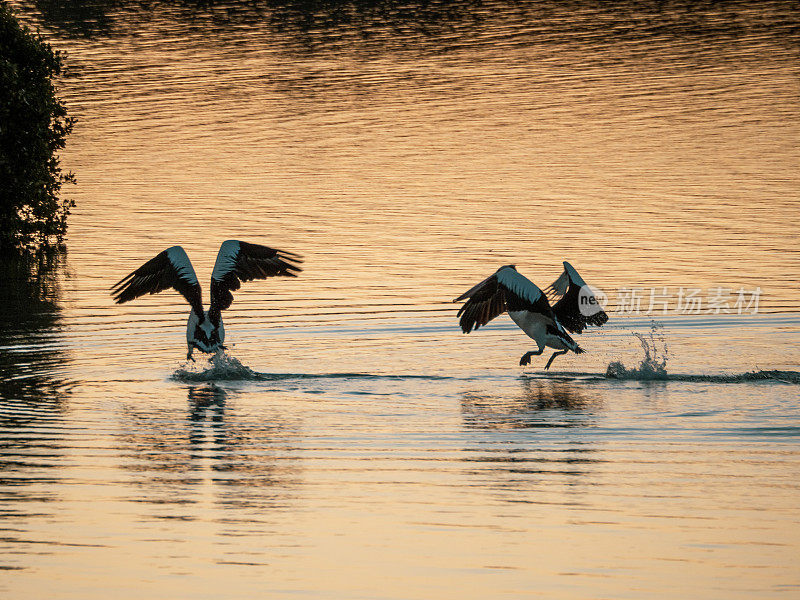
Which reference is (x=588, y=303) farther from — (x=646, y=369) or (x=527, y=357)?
(x=646, y=369)

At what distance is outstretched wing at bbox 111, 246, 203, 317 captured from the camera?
14391mm

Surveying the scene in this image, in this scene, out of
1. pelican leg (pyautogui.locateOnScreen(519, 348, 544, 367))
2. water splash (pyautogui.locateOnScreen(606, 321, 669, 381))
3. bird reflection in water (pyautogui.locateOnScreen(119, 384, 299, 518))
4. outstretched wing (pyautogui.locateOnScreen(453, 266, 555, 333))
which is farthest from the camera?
pelican leg (pyautogui.locateOnScreen(519, 348, 544, 367))

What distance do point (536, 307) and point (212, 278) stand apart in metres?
3.51

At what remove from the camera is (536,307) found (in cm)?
1400

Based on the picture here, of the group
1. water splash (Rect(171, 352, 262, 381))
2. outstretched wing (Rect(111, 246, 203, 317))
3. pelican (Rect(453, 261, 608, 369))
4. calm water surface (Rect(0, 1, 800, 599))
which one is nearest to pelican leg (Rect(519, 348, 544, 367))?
pelican (Rect(453, 261, 608, 369))

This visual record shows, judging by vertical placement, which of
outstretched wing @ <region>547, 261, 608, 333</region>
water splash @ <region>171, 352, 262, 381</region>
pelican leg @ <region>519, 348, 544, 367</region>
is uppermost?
outstretched wing @ <region>547, 261, 608, 333</region>

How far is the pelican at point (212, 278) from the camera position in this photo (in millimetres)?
14203

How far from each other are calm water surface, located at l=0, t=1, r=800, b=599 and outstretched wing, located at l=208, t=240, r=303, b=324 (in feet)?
2.54

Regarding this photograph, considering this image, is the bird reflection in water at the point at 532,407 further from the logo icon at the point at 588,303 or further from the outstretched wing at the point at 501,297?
the logo icon at the point at 588,303

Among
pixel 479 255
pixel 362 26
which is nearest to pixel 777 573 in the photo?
pixel 479 255

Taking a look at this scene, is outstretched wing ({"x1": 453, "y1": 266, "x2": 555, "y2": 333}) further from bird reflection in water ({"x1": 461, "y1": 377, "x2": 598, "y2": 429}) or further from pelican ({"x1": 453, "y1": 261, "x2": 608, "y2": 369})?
bird reflection in water ({"x1": 461, "y1": 377, "x2": 598, "y2": 429})

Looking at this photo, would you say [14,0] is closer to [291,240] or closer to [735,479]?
[291,240]

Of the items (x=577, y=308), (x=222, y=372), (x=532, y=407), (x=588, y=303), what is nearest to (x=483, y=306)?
(x=577, y=308)

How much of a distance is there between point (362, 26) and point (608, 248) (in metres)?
35.2
